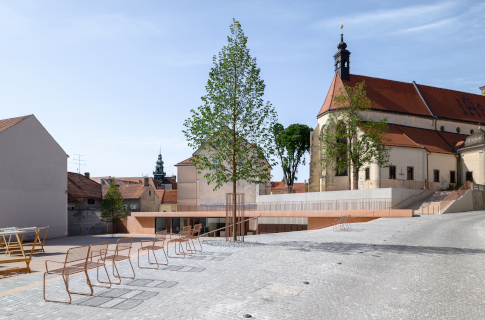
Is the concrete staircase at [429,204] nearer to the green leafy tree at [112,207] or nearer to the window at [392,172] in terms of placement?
the window at [392,172]

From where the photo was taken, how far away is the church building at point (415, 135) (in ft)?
130

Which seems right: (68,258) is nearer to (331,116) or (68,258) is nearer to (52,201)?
(52,201)

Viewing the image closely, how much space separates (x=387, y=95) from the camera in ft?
153

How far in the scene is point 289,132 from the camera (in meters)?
55.8

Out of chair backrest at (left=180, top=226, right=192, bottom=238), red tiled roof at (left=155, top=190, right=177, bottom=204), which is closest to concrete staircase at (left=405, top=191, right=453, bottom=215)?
chair backrest at (left=180, top=226, right=192, bottom=238)

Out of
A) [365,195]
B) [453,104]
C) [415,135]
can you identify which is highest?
[453,104]

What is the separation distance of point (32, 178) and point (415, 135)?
38886mm

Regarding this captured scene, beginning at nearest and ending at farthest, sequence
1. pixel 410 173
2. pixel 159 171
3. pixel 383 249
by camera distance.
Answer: pixel 383 249, pixel 410 173, pixel 159 171

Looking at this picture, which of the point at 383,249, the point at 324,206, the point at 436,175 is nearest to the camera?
the point at 383,249

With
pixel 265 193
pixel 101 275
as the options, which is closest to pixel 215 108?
pixel 101 275

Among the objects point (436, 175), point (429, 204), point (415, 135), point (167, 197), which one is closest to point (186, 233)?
point (429, 204)

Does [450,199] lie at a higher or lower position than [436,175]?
lower

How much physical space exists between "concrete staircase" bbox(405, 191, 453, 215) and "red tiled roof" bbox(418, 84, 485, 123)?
1551cm

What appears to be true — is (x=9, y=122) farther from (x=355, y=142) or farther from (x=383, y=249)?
(x=355, y=142)
